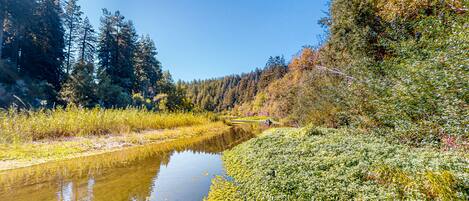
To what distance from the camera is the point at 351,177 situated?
4.03 m

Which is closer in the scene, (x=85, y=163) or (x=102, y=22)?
(x=85, y=163)

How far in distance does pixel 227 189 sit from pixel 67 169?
13.9ft

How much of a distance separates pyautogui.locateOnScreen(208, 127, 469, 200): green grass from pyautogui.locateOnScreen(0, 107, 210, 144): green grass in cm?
717

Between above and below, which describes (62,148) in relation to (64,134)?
below

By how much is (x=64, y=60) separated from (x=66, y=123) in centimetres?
2256


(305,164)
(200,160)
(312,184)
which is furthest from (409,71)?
(200,160)

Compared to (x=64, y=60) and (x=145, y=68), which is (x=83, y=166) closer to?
(x=64, y=60)

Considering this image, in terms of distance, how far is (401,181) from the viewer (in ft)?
11.8

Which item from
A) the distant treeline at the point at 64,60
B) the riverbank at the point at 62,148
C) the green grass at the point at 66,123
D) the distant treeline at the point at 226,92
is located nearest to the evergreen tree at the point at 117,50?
the distant treeline at the point at 64,60

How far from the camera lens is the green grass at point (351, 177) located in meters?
3.30

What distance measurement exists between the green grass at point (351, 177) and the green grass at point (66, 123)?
717cm

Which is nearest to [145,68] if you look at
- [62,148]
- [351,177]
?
[62,148]

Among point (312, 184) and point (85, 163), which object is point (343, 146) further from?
point (85, 163)

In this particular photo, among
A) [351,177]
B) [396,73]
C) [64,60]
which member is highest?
[64,60]
